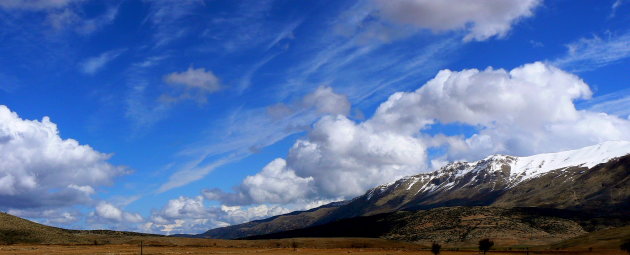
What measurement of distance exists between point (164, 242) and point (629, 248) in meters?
136

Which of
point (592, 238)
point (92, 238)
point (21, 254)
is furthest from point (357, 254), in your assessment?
point (92, 238)

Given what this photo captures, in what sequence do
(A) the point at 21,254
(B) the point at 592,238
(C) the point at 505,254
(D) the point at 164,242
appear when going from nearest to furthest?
(A) the point at 21,254 → (C) the point at 505,254 → (B) the point at 592,238 → (D) the point at 164,242

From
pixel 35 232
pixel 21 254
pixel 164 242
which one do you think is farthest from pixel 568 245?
pixel 35 232

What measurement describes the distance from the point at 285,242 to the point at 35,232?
287 feet

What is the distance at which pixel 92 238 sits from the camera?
194 metres

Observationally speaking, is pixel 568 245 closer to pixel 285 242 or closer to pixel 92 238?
pixel 285 242

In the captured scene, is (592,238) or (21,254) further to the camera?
(592,238)

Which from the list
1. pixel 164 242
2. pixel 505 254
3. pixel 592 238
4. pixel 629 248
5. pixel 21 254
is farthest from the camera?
pixel 164 242

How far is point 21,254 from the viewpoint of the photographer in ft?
346

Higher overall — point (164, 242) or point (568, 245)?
point (164, 242)

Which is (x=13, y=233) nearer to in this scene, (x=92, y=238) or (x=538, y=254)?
(x=92, y=238)

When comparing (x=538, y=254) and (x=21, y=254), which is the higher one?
(x=21, y=254)

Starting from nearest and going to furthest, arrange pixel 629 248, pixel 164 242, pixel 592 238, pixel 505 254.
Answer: pixel 629 248 → pixel 505 254 → pixel 592 238 → pixel 164 242

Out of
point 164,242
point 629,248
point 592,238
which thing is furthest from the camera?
point 164,242
